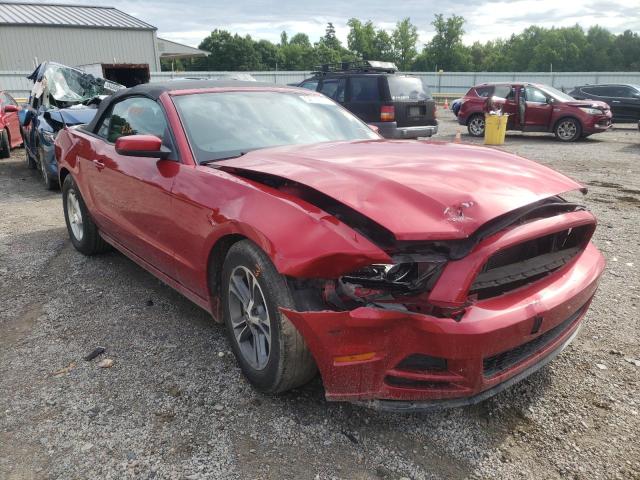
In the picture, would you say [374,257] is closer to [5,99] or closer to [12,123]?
[12,123]

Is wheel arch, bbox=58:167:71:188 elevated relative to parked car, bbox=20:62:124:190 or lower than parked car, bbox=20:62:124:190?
lower

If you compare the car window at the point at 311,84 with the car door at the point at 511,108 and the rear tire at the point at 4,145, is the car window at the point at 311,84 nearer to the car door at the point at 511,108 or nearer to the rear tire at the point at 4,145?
the car door at the point at 511,108

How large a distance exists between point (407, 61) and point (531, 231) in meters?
98.6

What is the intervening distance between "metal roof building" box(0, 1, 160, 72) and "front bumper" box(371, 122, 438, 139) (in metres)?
29.8

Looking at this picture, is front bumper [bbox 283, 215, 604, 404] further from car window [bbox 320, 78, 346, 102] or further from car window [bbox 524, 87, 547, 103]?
car window [bbox 524, 87, 547, 103]

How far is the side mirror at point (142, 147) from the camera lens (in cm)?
308

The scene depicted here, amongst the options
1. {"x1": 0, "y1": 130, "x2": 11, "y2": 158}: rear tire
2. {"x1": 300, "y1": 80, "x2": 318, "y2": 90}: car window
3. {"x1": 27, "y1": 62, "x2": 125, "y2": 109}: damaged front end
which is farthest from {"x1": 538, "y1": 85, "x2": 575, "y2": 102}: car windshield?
{"x1": 0, "y1": 130, "x2": 11, "y2": 158}: rear tire

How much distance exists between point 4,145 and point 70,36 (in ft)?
101

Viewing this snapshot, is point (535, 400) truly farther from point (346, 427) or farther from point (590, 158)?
point (590, 158)

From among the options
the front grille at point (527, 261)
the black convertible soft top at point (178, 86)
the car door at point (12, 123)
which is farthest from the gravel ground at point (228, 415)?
the car door at point (12, 123)

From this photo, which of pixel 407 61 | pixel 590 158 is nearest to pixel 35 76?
pixel 590 158

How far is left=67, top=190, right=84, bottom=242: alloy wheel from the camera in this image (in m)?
4.89

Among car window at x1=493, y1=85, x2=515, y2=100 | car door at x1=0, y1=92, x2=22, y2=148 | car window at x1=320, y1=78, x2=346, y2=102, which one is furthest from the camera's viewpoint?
car window at x1=493, y1=85, x2=515, y2=100

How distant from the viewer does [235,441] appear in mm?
2357
